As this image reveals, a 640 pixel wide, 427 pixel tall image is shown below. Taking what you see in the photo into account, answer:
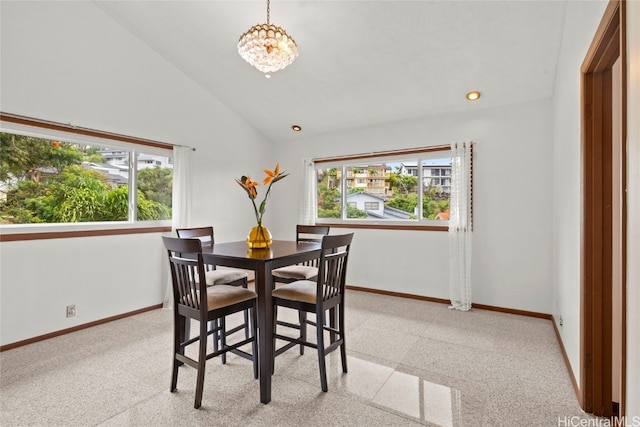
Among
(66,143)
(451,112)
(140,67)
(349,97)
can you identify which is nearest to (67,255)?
(66,143)

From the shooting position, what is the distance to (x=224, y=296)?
2117 mm

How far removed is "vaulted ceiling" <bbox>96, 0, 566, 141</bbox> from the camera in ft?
8.77

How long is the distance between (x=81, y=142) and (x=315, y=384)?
120 inches

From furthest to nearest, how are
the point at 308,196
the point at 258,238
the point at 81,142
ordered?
the point at 308,196 < the point at 81,142 < the point at 258,238

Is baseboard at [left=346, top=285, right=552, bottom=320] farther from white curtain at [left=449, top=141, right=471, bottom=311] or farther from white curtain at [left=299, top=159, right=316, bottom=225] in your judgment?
white curtain at [left=299, top=159, right=316, bottom=225]

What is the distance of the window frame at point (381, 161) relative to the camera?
408 cm

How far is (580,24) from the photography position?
1995 mm

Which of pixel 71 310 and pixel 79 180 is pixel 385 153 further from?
pixel 71 310

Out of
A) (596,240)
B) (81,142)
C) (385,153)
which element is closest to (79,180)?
(81,142)

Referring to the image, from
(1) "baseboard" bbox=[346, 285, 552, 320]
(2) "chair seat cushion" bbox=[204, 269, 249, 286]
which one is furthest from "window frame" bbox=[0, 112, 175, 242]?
(1) "baseboard" bbox=[346, 285, 552, 320]

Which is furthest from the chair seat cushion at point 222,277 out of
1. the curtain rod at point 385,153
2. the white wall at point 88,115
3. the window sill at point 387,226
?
the curtain rod at point 385,153

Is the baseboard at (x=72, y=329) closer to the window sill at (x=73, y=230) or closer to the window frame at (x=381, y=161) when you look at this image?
the window sill at (x=73, y=230)

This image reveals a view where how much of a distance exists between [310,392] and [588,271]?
173 centimetres

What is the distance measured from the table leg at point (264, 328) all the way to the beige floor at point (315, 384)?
4.3 inches
